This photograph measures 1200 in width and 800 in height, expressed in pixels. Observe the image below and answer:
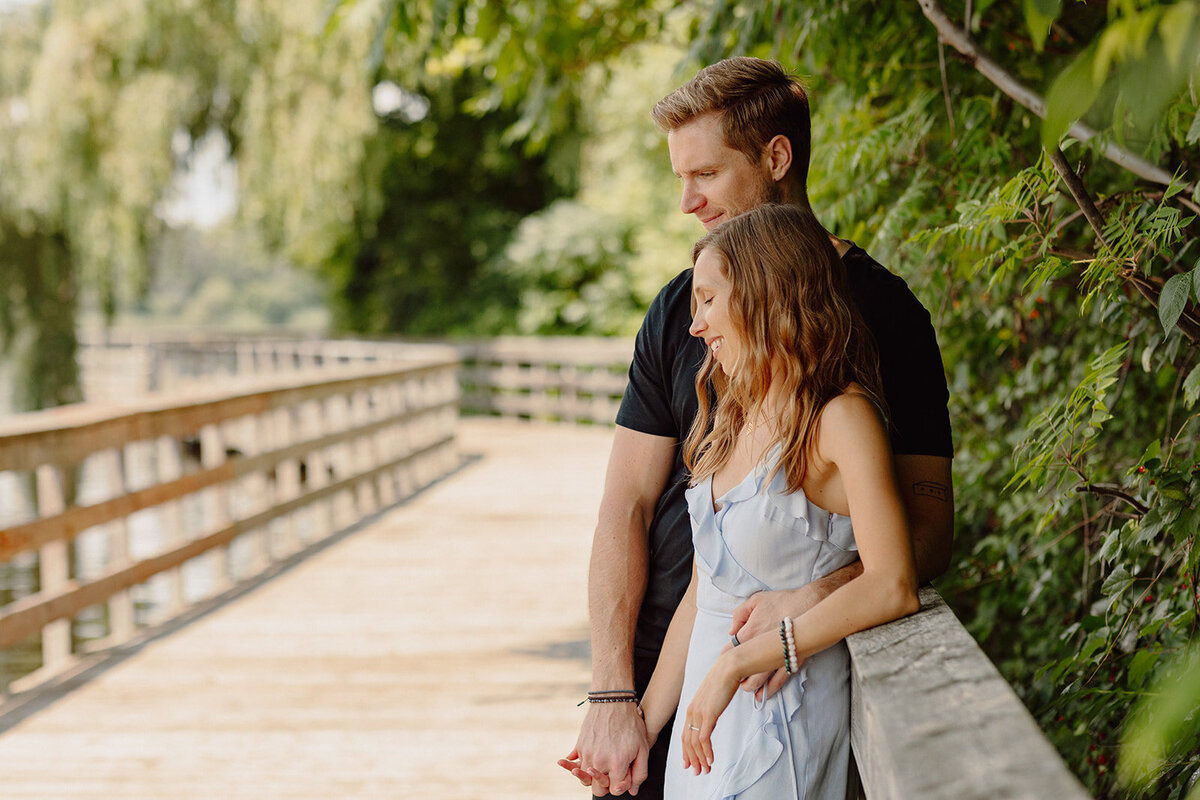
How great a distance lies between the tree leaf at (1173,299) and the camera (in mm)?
1593

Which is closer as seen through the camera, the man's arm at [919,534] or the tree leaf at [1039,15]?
the tree leaf at [1039,15]

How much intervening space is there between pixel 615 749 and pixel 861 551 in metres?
0.60

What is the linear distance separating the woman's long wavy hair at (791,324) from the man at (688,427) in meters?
0.15

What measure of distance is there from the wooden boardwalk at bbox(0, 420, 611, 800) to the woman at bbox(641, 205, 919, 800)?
219 centimetres

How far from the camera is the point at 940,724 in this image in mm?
1036

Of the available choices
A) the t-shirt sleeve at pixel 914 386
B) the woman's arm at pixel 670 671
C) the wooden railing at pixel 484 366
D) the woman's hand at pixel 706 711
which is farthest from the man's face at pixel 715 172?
the wooden railing at pixel 484 366

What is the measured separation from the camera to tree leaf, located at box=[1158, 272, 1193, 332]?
159cm

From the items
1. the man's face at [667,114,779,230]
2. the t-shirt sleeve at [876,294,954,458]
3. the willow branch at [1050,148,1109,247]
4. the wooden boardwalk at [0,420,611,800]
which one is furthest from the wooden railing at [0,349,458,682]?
the willow branch at [1050,148,1109,247]

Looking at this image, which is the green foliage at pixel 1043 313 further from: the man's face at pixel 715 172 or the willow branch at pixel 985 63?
the man's face at pixel 715 172

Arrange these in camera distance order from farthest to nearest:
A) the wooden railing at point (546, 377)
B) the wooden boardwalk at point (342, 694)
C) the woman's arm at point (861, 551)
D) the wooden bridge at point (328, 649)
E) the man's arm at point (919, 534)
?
the wooden railing at point (546, 377) → the wooden boardwalk at point (342, 694) → the man's arm at point (919, 534) → the woman's arm at point (861, 551) → the wooden bridge at point (328, 649)

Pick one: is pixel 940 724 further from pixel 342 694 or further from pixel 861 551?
pixel 342 694

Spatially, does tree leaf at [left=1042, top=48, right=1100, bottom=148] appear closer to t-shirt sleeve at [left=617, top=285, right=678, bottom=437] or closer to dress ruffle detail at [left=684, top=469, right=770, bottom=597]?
dress ruffle detail at [left=684, top=469, right=770, bottom=597]

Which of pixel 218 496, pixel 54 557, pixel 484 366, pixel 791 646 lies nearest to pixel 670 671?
pixel 791 646

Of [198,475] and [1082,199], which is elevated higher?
[1082,199]
